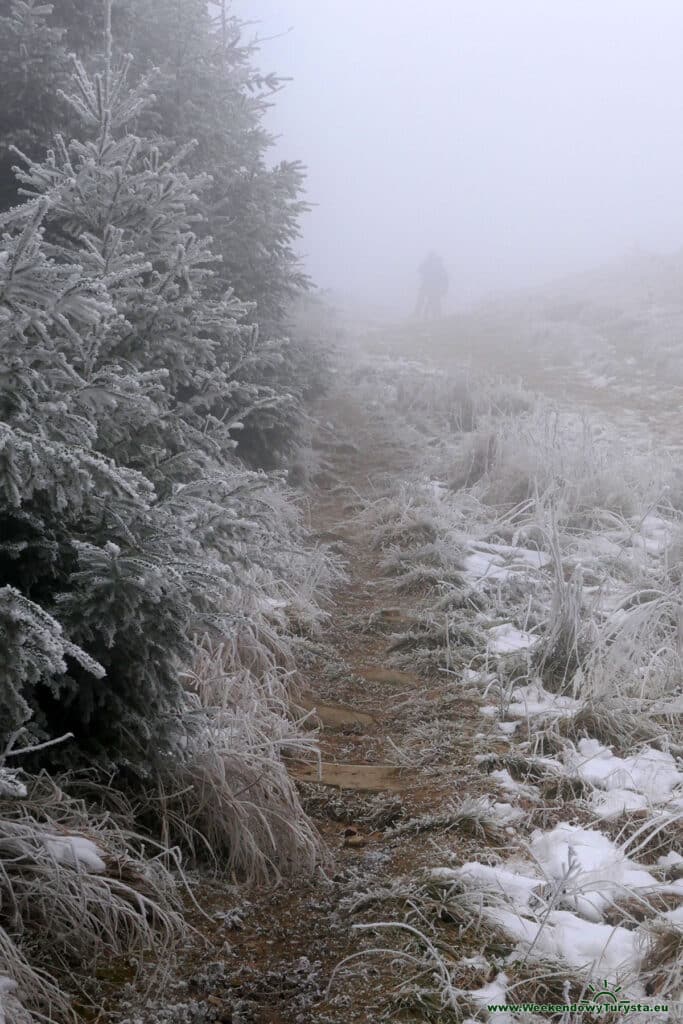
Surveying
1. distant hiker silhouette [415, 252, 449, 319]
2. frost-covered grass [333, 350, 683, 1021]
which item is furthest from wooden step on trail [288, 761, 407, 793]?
distant hiker silhouette [415, 252, 449, 319]

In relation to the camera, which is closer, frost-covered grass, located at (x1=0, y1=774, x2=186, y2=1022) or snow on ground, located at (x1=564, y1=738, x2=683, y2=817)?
frost-covered grass, located at (x1=0, y1=774, x2=186, y2=1022)

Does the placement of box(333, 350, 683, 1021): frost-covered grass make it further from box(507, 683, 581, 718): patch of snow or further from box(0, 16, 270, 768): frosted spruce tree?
box(0, 16, 270, 768): frosted spruce tree

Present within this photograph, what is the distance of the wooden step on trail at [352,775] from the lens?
10.2 ft

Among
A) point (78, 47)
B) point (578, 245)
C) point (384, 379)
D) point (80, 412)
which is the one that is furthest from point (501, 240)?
point (80, 412)

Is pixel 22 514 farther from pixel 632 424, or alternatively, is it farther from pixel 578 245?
pixel 578 245

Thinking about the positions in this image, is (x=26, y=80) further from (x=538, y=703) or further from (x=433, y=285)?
(x=433, y=285)

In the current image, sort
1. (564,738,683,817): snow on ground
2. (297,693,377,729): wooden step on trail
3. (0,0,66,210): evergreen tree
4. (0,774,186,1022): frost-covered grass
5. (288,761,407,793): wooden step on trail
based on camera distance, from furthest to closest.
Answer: (0,0,66,210): evergreen tree
(297,693,377,729): wooden step on trail
(288,761,407,793): wooden step on trail
(564,738,683,817): snow on ground
(0,774,186,1022): frost-covered grass

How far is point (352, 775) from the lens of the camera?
321cm

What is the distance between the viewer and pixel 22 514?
229cm

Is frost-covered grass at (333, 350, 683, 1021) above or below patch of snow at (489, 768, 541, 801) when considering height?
above

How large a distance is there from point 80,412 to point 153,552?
51 cm

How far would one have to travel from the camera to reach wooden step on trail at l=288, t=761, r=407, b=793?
3111 mm

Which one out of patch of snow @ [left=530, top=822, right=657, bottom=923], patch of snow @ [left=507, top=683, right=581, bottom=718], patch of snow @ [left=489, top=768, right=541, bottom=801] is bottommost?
patch of snow @ [left=489, top=768, right=541, bottom=801]

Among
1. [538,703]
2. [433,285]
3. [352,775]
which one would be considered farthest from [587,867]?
[433,285]
